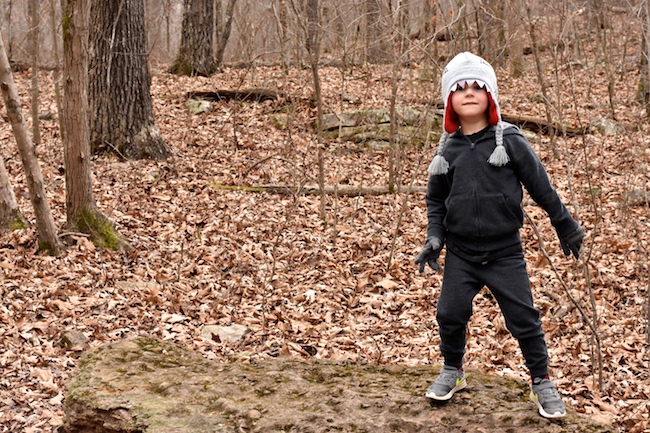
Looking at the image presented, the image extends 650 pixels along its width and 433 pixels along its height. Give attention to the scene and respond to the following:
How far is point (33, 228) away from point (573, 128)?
9.26 meters

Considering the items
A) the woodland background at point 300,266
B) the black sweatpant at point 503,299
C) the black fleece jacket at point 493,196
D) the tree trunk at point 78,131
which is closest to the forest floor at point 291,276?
the woodland background at point 300,266

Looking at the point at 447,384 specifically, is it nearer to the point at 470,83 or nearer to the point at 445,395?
the point at 445,395

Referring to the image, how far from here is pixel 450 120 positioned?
339 centimetres

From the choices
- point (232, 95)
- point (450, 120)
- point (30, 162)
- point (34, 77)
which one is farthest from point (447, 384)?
point (232, 95)

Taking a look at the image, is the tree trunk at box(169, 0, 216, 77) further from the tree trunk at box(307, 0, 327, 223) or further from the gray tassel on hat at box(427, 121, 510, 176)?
the gray tassel on hat at box(427, 121, 510, 176)

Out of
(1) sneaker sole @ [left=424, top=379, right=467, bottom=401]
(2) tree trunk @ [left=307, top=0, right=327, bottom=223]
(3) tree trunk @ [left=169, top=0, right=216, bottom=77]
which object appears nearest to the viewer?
(1) sneaker sole @ [left=424, top=379, right=467, bottom=401]

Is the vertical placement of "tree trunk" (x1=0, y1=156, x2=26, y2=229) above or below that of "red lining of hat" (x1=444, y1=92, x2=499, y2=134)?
below

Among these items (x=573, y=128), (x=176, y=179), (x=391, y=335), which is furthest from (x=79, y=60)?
(x=573, y=128)

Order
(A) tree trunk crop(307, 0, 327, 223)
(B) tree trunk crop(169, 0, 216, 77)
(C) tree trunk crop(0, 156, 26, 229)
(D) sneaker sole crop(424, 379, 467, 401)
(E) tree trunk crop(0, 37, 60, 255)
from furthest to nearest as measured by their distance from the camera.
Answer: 1. (B) tree trunk crop(169, 0, 216, 77)
2. (A) tree trunk crop(307, 0, 327, 223)
3. (C) tree trunk crop(0, 156, 26, 229)
4. (E) tree trunk crop(0, 37, 60, 255)
5. (D) sneaker sole crop(424, 379, 467, 401)

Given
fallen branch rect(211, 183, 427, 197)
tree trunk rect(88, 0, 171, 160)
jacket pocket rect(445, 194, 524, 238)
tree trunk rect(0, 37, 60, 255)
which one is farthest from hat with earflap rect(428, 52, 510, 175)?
tree trunk rect(88, 0, 171, 160)

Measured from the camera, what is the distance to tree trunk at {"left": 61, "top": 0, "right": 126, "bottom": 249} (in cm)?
674

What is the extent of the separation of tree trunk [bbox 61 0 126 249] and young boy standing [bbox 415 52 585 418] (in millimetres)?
4741

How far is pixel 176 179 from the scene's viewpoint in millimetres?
9602

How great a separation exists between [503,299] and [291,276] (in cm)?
418
